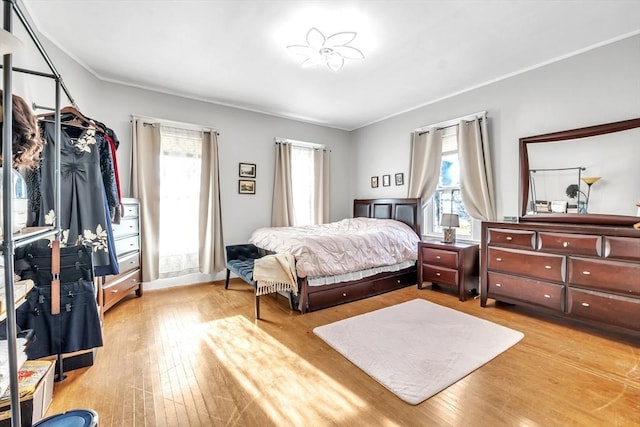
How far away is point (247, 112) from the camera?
4699mm

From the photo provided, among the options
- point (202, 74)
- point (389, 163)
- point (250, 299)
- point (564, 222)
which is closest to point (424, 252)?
point (564, 222)

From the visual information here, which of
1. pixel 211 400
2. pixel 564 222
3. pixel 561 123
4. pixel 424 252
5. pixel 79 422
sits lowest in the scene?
pixel 211 400

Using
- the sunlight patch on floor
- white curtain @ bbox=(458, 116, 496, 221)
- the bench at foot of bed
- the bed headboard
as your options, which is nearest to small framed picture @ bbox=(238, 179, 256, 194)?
the bench at foot of bed

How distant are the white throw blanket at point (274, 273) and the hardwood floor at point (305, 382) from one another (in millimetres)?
354

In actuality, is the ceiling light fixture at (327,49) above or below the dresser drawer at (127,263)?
above

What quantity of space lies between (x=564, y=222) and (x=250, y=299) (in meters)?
3.68

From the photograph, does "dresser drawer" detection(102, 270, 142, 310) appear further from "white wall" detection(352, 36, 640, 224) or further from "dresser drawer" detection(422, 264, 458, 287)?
"white wall" detection(352, 36, 640, 224)

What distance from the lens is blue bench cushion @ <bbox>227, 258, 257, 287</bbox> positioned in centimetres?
317

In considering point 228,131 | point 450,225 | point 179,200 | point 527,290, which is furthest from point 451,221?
point 179,200

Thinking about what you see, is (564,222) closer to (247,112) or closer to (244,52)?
(244,52)

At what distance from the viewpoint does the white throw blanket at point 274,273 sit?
2.97 metres

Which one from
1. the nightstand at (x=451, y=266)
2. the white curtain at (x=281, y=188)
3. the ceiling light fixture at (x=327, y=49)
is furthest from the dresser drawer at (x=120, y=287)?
the nightstand at (x=451, y=266)

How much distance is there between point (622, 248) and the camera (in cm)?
238

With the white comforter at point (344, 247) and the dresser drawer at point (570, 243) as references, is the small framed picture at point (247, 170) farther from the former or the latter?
the dresser drawer at point (570, 243)
